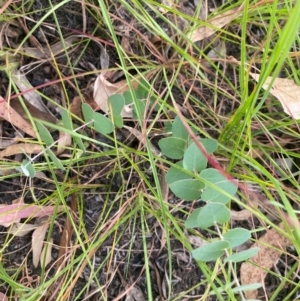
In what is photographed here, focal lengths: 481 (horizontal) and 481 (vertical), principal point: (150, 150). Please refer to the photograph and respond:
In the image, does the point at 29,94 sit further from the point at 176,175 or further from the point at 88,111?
the point at 176,175

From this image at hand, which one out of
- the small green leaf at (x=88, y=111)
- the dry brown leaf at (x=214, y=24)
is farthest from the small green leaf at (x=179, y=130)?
the dry brown leaf at (x=214, y=24)

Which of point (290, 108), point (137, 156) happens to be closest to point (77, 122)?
point (137, 156)

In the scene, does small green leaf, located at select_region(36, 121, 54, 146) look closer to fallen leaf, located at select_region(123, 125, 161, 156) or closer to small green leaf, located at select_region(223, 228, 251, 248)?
fallen leaf, located at select_region(123, 125, 161, 156)

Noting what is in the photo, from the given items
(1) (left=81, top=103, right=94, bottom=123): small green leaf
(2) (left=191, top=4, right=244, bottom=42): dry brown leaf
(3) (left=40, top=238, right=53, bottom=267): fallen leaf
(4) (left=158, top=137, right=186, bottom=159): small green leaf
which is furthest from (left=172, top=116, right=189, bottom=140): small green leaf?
(3) (left=40, top=238, right=53, bottom=267): fallen leaf

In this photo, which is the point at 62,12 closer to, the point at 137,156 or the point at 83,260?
the point at 137,156

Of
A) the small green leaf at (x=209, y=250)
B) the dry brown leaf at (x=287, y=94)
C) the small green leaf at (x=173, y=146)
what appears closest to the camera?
the small green leaf at (x=209, y=250)

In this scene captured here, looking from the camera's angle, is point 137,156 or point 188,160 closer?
point 188,160

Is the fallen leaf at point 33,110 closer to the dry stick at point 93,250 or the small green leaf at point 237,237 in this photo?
the dry stick at point 93,250
